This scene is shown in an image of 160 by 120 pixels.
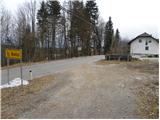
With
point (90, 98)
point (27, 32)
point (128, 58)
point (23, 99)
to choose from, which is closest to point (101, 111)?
point (90, 98)

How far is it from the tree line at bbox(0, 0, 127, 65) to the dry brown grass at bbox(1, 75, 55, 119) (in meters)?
30.8

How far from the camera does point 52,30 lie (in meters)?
51.8

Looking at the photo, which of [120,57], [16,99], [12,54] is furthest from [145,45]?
[16,99]

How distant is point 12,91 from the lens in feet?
41.0

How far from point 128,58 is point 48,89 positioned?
2673cm

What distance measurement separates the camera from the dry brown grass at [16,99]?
8816mm

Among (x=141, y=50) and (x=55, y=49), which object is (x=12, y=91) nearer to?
(x=55, y=49)

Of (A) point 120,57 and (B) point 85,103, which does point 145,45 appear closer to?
(A) point 120,57

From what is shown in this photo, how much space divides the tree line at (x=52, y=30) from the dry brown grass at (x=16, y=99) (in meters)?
30.8

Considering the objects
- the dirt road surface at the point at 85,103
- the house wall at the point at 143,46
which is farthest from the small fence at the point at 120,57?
the house wall at the point at 143,46

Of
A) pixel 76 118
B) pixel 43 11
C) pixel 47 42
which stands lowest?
pixel 76 118

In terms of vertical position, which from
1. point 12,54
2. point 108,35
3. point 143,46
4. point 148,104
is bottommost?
point 148,104

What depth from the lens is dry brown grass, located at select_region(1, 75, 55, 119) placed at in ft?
28.9

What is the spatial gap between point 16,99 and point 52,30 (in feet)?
137
